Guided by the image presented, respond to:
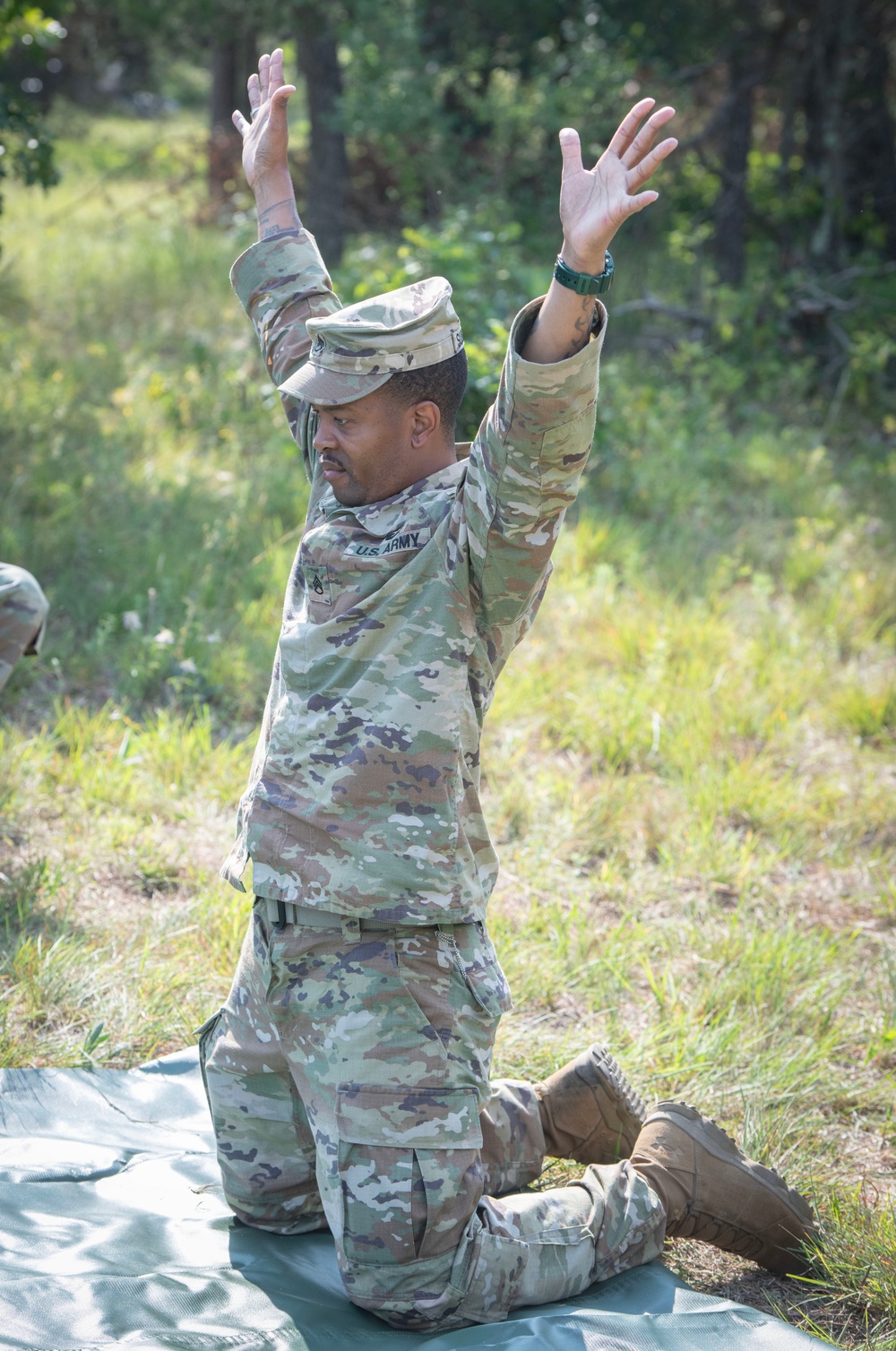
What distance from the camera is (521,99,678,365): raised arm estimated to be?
173cm

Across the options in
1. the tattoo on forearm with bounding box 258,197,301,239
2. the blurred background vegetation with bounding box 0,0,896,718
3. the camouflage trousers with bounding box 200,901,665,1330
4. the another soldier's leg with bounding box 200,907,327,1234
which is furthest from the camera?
the blurred background vegetation with bounding box 0,0,896,718

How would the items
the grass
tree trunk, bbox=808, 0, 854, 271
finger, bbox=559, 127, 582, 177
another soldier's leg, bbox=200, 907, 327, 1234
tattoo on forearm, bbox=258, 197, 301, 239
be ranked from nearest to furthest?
finger, bbox=559, 127, 582, 177
another soldier's leg, bbox=200, 907, 327, 1234
tattoo on forearm, bbox=258, 197, 301, 239
the grass
tree trunk, bbox=808, 0, 854, 271

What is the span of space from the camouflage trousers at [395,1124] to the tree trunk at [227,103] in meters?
8.41

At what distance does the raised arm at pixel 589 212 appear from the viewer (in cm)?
173

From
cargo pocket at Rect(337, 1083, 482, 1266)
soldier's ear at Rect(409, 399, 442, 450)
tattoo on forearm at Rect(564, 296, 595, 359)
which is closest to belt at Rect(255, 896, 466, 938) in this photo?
cargo pocket at Rect(337, 1083, 482, 1266)

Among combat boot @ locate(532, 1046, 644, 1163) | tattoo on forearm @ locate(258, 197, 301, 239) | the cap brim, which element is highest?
tattoo on forearm @ locate(258, 197, 301, 239)

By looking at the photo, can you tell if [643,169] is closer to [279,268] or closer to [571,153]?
[571,153]

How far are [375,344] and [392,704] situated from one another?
1.93 ft

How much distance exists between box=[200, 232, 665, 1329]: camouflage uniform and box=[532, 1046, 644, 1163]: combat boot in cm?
33

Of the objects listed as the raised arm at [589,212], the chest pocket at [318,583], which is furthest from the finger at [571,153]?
the chest pocket at [318,583]

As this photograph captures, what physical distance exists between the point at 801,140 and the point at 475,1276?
36.6 ft

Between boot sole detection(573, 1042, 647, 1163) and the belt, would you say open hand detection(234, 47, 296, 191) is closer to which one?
the belt

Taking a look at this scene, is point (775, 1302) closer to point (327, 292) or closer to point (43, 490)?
point (327, 292)

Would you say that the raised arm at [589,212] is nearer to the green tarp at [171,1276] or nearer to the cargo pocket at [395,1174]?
the cargo pocket at [395,1174]
